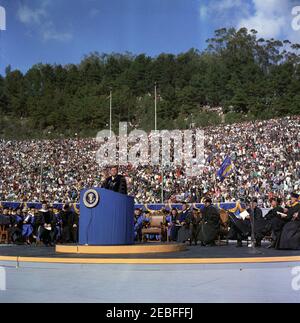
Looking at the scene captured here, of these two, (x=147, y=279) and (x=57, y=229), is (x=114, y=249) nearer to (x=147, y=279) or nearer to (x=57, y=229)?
(x=147, y=279)

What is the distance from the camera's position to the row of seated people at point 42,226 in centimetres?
1661

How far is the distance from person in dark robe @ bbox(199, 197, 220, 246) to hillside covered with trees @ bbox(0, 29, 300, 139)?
38.9 meters

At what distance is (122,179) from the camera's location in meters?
12.4

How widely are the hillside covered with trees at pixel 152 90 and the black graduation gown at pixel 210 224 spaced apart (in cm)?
3891

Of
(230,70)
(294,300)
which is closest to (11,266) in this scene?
(294,300)

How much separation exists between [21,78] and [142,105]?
19733mm

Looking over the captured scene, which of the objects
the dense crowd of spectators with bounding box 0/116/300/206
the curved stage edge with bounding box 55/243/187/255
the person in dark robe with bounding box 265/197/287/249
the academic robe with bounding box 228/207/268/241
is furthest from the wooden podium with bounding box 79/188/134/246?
the dense crowd of spectators with bounding box 0/116/300/206

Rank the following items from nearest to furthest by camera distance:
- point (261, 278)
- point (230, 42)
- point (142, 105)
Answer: point (261, 278)
point (142, 105)
point (230, 42)

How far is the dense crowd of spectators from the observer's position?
2870 centimetres

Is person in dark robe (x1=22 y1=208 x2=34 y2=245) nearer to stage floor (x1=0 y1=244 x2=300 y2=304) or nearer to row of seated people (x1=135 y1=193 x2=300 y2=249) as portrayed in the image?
row of seated people (x1=135 y1=193 x2=300 y2=249)

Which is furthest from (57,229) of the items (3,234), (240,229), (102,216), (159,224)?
(102,216)

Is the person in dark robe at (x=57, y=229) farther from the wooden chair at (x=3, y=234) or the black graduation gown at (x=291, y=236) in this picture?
the black graduation gown at (x=291, y=236)

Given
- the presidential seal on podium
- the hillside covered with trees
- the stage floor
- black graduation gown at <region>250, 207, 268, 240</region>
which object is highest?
the hillside covered with trees

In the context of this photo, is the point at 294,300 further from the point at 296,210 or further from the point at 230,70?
the point at 230,70
